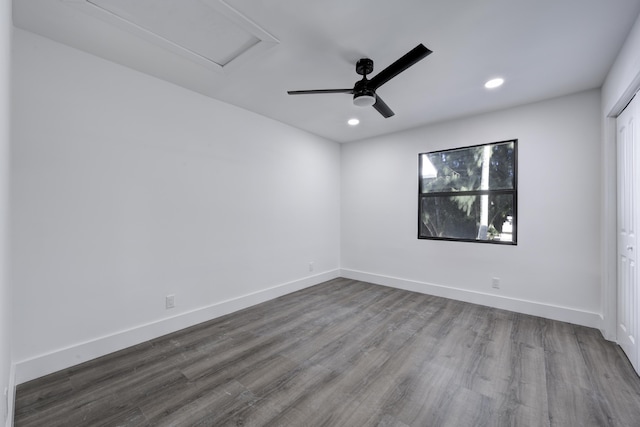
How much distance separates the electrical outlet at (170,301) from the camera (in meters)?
2.69

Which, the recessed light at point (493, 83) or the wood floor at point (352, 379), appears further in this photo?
the recessed light at point (493, 83)

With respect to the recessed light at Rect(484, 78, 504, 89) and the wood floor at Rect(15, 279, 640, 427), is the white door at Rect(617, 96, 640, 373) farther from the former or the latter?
the recessed light at Rect(484, 78, 504, 89)

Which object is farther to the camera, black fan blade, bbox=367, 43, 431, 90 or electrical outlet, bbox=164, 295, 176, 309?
electrical outlet, bbox=164, 295, 176, 309

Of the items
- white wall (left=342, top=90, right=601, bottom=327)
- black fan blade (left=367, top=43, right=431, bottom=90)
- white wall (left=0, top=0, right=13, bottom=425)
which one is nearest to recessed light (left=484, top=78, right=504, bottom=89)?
white wall (left=342, top=90, right=601, bottom=327)

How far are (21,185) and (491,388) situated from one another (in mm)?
3679

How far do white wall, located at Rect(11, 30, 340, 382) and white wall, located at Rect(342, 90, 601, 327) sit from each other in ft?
6.82

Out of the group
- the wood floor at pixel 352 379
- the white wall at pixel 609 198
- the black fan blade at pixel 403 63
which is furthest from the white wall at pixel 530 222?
the black fan blade at pixel 403 63

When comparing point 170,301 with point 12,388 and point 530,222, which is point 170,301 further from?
point 530,222

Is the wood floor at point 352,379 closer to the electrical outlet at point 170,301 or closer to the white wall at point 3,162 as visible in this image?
the electrical outlet at point 170,301

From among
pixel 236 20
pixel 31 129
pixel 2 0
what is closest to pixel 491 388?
pixel 236 20

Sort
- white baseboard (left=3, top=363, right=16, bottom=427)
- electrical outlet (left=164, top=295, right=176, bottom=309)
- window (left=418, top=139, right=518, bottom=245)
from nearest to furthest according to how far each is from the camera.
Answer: white baseboard (left=3, top=363, right=16, bottom=427) → electrical outlet (left=164, top=295, right=176, bottom=309) → window (left=418, top=139, right=518, bottom=245)

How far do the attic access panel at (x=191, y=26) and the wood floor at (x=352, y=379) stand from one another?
2.55m

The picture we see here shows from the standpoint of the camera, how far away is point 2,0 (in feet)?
3.43

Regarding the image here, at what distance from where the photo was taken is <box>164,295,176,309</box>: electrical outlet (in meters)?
2.69
